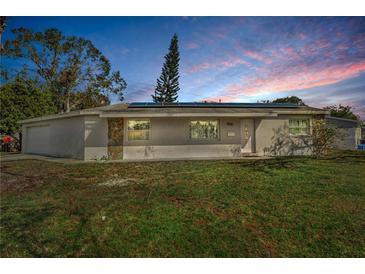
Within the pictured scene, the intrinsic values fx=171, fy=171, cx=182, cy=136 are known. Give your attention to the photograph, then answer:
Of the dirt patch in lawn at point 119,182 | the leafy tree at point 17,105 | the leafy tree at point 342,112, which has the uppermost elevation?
the leafy tree at point 342,112

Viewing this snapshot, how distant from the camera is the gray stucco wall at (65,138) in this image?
32.1ft

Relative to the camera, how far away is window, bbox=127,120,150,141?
9.84 m

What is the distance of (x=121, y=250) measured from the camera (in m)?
2.57

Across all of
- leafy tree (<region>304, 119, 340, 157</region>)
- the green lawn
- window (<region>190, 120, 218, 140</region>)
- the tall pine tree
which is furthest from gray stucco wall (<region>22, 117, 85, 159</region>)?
the tall pine tree

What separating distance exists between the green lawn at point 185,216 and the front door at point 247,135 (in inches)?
180

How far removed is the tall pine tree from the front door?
23.3 m

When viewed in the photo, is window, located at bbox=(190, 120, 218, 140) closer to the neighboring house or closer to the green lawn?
the green lawn

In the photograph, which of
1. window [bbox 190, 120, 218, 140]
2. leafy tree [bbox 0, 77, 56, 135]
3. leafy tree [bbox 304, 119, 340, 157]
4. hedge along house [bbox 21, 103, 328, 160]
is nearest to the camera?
leafy tree [bbox 304, 119, 340, 157]

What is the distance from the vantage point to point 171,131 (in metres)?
9.95

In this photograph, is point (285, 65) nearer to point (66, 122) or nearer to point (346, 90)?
point (346, 90)

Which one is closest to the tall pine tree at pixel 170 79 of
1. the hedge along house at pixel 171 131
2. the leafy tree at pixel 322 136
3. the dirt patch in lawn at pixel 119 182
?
the hedge along house at pixel 171 131

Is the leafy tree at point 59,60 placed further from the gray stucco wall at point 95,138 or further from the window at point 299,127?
the window at point 299,127

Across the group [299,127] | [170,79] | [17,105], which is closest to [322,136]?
[299,127]

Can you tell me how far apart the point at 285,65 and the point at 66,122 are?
13.0 m
